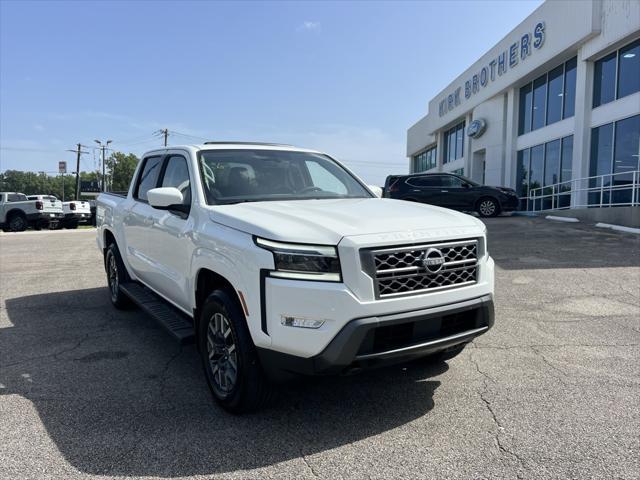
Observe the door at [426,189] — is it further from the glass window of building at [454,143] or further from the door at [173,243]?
the glass window of building at [454,143]

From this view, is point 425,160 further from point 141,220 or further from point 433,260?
point 433,260

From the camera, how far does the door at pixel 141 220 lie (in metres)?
5.11

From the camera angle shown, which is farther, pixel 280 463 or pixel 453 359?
pixel 453 359

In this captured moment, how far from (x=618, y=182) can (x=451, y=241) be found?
15481mm

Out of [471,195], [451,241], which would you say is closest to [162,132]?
[471,195]

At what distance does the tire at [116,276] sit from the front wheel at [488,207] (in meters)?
14.1

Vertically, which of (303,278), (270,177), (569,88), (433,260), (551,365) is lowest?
(551,365)

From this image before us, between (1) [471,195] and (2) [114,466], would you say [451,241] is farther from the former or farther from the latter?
(1) [471,195]

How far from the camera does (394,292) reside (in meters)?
3.06

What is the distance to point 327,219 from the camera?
3312mm

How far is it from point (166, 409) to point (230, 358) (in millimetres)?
613

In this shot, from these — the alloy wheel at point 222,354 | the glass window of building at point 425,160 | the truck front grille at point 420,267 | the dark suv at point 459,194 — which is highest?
the glass window of building at point 425,160

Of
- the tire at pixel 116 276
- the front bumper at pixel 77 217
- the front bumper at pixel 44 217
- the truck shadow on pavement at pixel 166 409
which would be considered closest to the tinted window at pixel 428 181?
the tire at pixel 116 276

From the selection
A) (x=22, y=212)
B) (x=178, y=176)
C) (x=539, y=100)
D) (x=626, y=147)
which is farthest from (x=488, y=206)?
(x=22, y=212)
